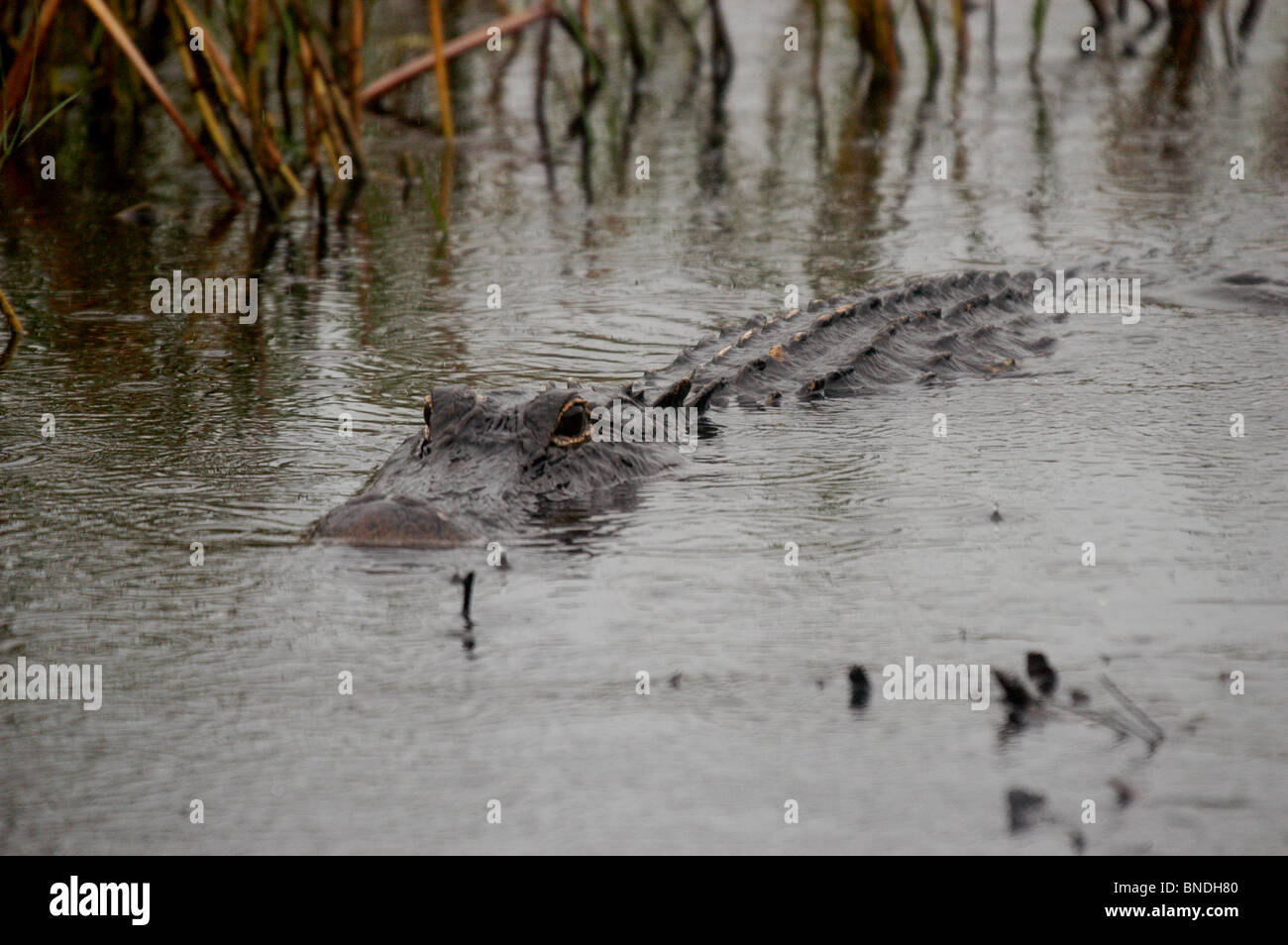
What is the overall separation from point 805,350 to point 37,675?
3.73 m

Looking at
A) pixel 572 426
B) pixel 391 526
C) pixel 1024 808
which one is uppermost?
pixel 572 426

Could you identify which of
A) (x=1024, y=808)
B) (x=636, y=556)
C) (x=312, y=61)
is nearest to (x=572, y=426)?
(x=636, y=556)

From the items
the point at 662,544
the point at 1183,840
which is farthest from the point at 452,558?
the point at 1183,840

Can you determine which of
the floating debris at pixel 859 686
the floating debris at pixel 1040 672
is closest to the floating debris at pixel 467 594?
the floating debris at pixel 859 686

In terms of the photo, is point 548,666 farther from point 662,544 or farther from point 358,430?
point 358,430

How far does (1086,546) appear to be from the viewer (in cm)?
475

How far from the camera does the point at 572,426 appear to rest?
18.1 feet

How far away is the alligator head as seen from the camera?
5.12 m

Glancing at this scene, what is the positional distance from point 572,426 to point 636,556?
2.70 feet

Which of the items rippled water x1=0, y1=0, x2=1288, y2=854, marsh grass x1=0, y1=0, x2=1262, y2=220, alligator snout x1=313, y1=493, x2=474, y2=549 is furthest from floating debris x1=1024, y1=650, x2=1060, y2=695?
marsh grass x1=0, y1=0, x2=1262, y2=220

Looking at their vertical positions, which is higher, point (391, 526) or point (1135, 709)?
point (391, 526)

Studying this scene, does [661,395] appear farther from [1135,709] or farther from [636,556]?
[1135,709]

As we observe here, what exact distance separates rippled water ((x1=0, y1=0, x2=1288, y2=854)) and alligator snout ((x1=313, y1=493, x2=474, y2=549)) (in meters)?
0.08

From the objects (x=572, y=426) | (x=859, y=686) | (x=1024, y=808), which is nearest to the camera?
(x=1024, y=808)
